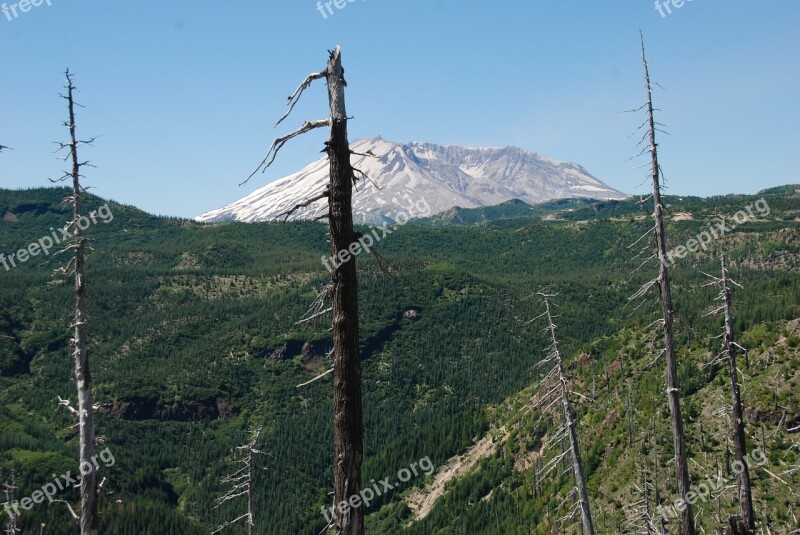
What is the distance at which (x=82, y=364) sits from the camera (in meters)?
16.2

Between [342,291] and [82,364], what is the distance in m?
8.82

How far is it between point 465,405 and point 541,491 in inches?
3289

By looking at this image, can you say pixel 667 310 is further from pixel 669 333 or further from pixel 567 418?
pixel 567 418

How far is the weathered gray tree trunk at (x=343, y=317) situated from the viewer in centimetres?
1102

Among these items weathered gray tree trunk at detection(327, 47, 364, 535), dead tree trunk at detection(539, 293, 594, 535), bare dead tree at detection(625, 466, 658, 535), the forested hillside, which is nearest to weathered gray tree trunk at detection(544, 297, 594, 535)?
dead tree trunk at detection(539, 293, 594, 535)

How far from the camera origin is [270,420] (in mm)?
181625

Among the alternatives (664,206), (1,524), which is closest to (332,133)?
(664,206)

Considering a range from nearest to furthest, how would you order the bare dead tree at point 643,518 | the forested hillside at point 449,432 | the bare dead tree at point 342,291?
the bare dead tree at point 342,291
the bare dead tree at point 643,518
the forested hillside at point 449,432

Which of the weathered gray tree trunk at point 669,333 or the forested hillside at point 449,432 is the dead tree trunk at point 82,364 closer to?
the forested hillside at point 449,432

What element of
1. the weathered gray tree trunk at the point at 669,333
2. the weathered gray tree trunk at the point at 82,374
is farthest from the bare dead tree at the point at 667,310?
the weathered gray tree trunk at the point at 82,374

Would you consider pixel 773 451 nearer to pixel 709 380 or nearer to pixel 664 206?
pixel 709 380

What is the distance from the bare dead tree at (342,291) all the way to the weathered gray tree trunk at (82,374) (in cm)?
762

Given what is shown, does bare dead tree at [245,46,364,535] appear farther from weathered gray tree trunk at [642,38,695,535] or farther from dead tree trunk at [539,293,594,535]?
dead tree trunk at [539,293,594,535]

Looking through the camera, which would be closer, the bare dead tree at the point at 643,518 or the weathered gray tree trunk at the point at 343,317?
the weathered gray tree trunk at the point at 343,317
